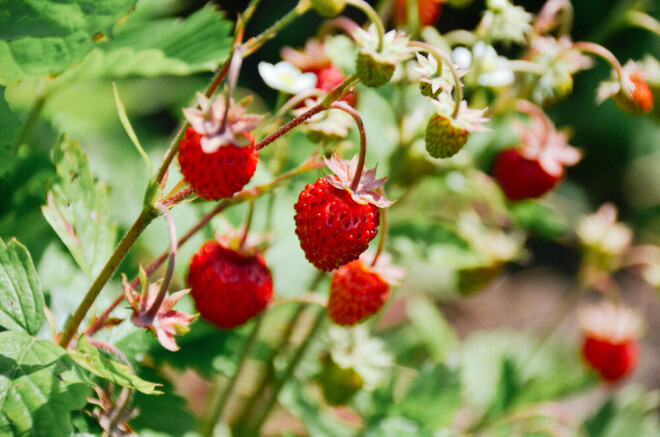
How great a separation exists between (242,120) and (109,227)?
0.33m

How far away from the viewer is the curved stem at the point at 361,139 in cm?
69

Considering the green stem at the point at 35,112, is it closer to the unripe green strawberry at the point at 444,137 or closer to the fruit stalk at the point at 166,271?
the fruit stalk at the point at 166,271

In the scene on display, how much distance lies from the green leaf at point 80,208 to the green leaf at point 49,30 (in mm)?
106

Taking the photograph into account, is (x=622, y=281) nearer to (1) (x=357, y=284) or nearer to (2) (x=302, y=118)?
(1) (x=357, y=284)

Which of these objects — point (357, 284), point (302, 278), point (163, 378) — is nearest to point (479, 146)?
point (302, 278)

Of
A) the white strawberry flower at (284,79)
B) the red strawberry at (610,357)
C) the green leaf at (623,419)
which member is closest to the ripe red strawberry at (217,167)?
the white strawberry flower at (284,79)

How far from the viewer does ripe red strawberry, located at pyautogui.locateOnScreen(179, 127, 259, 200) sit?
2.16 feet

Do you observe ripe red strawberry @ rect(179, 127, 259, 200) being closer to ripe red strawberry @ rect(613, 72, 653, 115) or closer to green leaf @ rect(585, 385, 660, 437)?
ripe red strawberry @ rect(613, 72, 653, 115)

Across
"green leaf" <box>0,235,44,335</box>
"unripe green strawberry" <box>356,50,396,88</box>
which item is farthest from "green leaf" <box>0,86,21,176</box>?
"unripe green strawberry" <box>356,50,396,88</box>

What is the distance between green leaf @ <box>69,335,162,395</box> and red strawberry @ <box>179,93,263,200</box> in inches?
8.1

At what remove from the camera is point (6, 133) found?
88 cm


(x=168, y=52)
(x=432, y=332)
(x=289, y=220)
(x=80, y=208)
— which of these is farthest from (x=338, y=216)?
(x=432, y=332)

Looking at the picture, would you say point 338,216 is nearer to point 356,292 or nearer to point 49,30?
point 356,292

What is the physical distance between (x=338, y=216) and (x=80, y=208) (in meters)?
0.35
